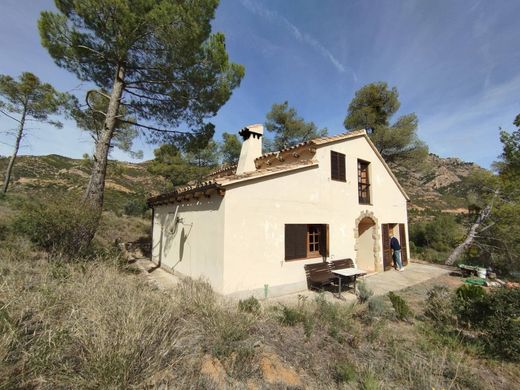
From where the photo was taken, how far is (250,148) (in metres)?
11.2

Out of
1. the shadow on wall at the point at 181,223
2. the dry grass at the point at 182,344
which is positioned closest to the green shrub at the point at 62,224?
the dry grass at the point at 182,344

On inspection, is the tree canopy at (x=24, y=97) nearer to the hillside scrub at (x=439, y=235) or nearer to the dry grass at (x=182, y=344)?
the dry grass at (x=182, y=344)

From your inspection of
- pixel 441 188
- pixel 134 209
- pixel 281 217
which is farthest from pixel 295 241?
pixel 441 188

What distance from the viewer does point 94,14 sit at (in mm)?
7652

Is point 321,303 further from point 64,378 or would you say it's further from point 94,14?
point 94,14

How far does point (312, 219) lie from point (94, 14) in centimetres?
999

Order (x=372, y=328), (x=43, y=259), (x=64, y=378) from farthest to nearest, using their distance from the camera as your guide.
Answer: (x=43, y=259) < (x=372, y=328) < (x=64, y=378)

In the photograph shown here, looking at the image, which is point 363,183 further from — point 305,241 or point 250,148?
point 250,148

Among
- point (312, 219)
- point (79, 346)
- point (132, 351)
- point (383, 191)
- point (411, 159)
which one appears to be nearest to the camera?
point (132, 351)

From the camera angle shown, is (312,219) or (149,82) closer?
(312,219)

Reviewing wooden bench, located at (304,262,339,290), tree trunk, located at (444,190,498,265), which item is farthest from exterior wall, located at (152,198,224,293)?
tree trunk, located at (444,190,498,265)

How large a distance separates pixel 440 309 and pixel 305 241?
407 cm

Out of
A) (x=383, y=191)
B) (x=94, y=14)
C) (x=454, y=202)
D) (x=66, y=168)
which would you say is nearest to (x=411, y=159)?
(x=383, y=191)

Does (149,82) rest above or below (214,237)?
above
